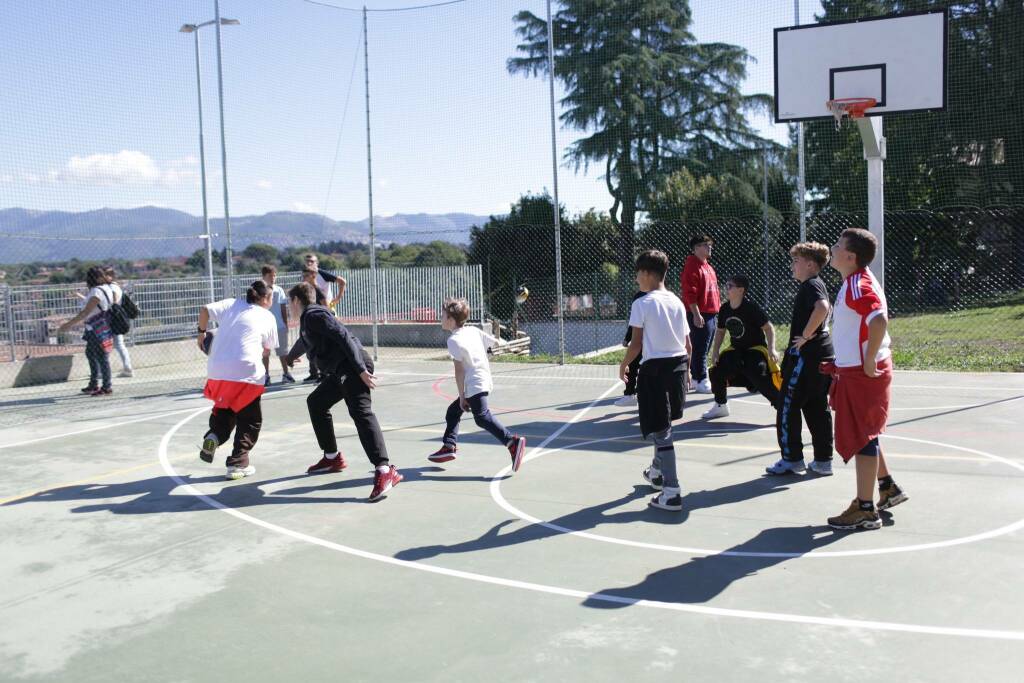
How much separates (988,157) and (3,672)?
28.2 metres

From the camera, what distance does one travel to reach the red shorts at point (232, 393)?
7.18 metres

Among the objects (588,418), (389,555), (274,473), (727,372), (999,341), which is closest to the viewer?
(389,555)

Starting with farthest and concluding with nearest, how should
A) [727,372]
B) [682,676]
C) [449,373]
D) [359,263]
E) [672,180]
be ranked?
[672,180], [359,263], [449,373], [727,372], [682,676]

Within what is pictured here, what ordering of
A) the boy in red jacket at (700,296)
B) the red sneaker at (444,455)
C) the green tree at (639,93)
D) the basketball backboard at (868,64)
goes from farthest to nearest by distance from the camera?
1. the green tree at (639,93)
2. the basketball backboard at (868,64)
3. the boy in red jacket at (700,296)
4. the red sneaker at (444,455)

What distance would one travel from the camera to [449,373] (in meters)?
13.9

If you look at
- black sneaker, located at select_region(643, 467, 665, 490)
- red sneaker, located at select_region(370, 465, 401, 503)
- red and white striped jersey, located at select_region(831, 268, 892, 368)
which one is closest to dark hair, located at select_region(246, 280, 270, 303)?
red sneaker, located at select_region(370, 465, 401, 503)

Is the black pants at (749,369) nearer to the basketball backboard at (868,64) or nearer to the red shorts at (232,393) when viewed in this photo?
the red shorts at (232,393)

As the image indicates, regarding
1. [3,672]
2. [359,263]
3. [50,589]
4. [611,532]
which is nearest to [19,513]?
[50,589]

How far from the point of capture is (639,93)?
83.8ft

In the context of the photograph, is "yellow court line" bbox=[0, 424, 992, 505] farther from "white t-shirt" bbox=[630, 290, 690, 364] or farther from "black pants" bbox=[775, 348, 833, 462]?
"white t-shirt" bbox=[630, 290, 690, 364]

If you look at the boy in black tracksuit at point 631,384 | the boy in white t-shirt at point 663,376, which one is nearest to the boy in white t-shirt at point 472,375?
the boy in white t-shirt at point 663,376

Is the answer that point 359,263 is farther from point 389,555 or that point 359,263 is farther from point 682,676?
point 682,676

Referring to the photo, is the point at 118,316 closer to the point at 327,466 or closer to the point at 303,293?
the point at 327,466

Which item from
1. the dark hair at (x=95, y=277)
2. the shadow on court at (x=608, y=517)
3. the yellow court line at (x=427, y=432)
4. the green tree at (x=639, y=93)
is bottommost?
the shadow on court at (x=608, y=517)
